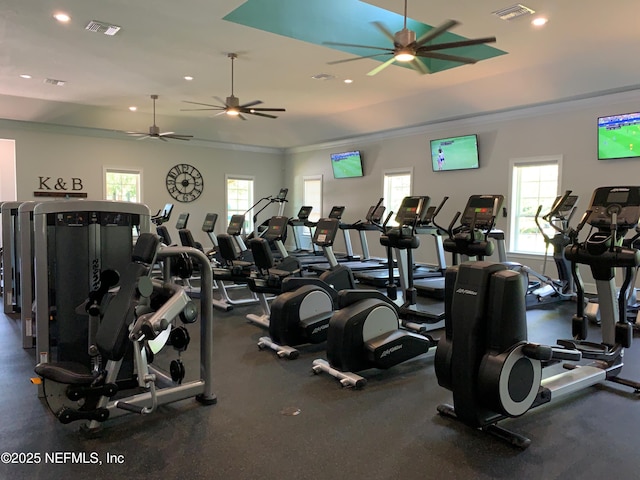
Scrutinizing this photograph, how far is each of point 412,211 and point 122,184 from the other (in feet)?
26.7

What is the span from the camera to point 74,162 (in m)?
10.3

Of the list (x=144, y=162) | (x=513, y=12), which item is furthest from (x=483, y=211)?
(x=144, y=162)

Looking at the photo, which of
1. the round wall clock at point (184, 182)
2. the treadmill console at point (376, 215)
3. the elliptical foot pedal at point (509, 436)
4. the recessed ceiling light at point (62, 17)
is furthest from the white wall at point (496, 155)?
the recessed ceiling light at point (62, 17)

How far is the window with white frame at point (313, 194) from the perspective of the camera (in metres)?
12.6

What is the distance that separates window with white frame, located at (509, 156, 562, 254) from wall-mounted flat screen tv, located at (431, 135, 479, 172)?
827 millimetres

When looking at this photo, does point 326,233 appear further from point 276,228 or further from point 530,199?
point 530,199

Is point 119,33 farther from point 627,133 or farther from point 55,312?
point 627,133

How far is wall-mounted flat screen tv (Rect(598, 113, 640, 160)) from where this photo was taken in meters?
6.50

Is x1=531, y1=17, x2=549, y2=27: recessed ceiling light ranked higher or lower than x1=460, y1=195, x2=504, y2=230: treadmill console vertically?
higher

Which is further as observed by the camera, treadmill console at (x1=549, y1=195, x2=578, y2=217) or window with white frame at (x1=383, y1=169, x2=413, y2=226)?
window with white frame at (x1=383, y1=169, x2=413, y2=226)

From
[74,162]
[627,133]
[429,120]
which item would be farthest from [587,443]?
[74,162]

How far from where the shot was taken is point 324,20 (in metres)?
5.55

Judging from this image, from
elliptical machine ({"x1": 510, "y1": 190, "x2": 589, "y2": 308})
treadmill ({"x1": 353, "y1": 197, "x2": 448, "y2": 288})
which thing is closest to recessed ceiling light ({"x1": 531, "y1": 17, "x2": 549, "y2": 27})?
elliptical machine ({"x1": 510, "y1": 190, "x2": 589, "y2": 308})

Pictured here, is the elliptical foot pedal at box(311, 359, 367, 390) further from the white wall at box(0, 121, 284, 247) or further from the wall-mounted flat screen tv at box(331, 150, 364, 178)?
the white wall at box(0, 121, 284, 247)
